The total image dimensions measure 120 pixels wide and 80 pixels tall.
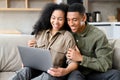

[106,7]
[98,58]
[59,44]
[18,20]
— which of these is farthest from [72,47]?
[106,7]

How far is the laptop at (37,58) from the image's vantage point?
71.8 inches

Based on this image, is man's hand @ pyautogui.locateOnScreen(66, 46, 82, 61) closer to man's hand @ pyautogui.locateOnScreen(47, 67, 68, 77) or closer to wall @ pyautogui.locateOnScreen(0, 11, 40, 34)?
man's hand @ pyautogui.locateOnScreen(47, 67, 68, 77)

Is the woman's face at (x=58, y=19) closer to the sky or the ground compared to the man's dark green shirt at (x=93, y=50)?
closer to the sky

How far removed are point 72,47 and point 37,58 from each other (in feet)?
1.00

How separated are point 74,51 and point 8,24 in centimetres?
331

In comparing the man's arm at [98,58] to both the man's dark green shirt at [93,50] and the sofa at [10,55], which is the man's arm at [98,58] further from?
the sofa at [10,55]

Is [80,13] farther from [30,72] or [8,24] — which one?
[8,24]

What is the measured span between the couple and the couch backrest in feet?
1.20

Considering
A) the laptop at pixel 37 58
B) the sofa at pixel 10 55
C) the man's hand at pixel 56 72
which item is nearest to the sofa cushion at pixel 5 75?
the sofa at pixel 10 55

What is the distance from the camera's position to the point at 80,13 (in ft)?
6.62

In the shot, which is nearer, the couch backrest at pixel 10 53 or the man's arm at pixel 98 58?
the man's arm at pixel 98 58

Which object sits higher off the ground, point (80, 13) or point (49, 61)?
point (80, 13)

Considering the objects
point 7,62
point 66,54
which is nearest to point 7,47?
point 7,62

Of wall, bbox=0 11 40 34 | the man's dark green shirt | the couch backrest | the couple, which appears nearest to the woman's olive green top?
the couple
